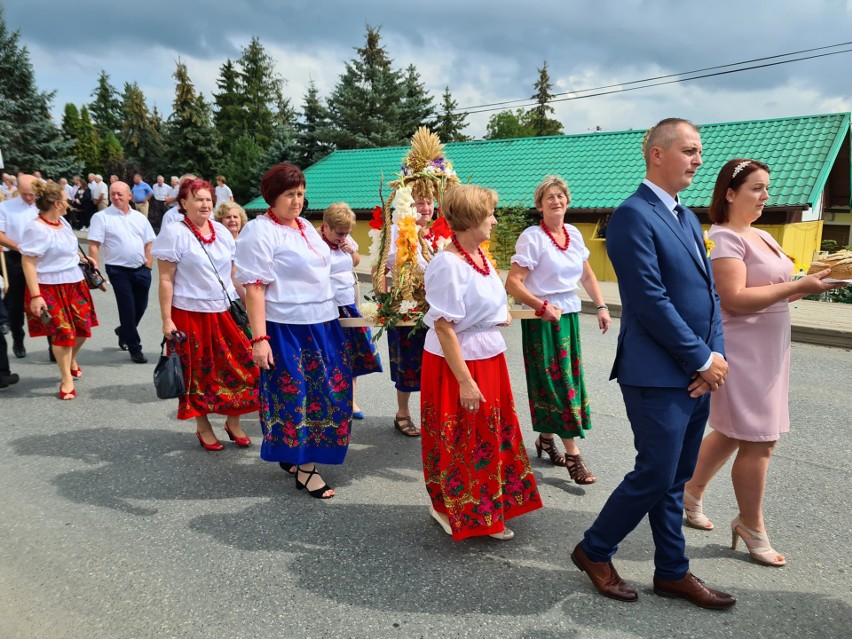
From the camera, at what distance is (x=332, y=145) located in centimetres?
3172

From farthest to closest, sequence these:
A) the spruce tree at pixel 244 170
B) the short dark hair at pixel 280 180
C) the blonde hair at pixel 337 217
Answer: the spruce tree at pixel 244 170, the blonde hair at pixel 337 217, the short dark hair at pixel 280 180

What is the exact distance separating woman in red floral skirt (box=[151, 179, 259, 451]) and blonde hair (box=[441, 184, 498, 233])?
7.63 feet

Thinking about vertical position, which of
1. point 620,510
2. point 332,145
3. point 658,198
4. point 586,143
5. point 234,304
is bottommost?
point 620,510

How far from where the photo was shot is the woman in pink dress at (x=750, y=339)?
3.01 metres

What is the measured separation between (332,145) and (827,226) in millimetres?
23133

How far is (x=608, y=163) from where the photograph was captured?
16797mm

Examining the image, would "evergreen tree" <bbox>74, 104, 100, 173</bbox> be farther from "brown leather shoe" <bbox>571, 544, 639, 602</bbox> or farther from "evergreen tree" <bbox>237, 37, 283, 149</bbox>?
"brown leather shoe" <bbox>571, 544, 639, 602</bbox>

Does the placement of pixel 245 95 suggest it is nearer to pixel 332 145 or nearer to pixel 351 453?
pixel 332 145

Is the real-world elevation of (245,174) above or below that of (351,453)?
above

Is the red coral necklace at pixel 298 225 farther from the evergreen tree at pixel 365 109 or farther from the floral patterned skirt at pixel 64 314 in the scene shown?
the evergreen tree at pixel 365 109

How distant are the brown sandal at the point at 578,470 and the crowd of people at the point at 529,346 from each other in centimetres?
1

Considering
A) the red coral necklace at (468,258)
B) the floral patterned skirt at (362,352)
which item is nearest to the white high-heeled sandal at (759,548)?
the red coral necklace at (468,258)

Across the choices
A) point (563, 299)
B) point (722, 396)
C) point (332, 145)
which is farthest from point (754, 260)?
point (332, 145)

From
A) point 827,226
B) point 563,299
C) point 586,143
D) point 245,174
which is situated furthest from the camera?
point 245,174
